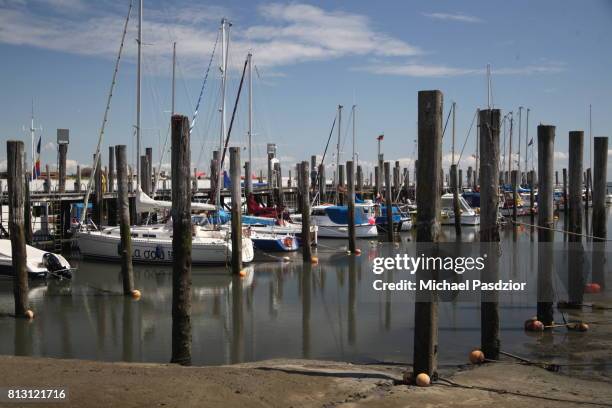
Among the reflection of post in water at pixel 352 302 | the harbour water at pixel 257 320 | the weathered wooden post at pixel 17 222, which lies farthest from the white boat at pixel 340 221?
the weathered wooden post at pixel 17 222

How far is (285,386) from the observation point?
26.3ft

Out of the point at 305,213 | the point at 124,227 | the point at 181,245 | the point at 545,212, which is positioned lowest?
the point at 124,227

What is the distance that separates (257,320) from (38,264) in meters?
8.81

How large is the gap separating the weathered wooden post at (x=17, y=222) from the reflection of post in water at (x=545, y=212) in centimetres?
1129

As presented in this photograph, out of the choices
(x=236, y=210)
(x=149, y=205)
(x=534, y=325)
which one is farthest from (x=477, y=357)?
(x=149, y=205)

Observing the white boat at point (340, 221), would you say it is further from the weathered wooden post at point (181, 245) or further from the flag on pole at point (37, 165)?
the weathered wooden post at point (181, 245)

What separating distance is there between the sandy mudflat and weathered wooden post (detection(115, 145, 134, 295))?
7630 millimetres

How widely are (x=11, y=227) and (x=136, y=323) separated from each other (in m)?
3.62

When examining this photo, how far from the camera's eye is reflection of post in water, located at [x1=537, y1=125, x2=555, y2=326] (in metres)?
12.3

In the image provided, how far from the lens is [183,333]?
33.2 ft

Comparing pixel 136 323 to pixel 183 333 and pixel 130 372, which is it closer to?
pixel 183 333

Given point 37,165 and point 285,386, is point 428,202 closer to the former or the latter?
point 285,386

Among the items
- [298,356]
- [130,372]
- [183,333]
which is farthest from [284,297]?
[130,372]

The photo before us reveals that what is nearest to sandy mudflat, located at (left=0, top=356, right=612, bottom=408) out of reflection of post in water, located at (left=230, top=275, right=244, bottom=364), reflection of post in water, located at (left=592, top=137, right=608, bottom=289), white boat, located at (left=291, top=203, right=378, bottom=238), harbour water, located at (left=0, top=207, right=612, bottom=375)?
harbour water, located at (left=0, top=207, right=612, bottom=375)
